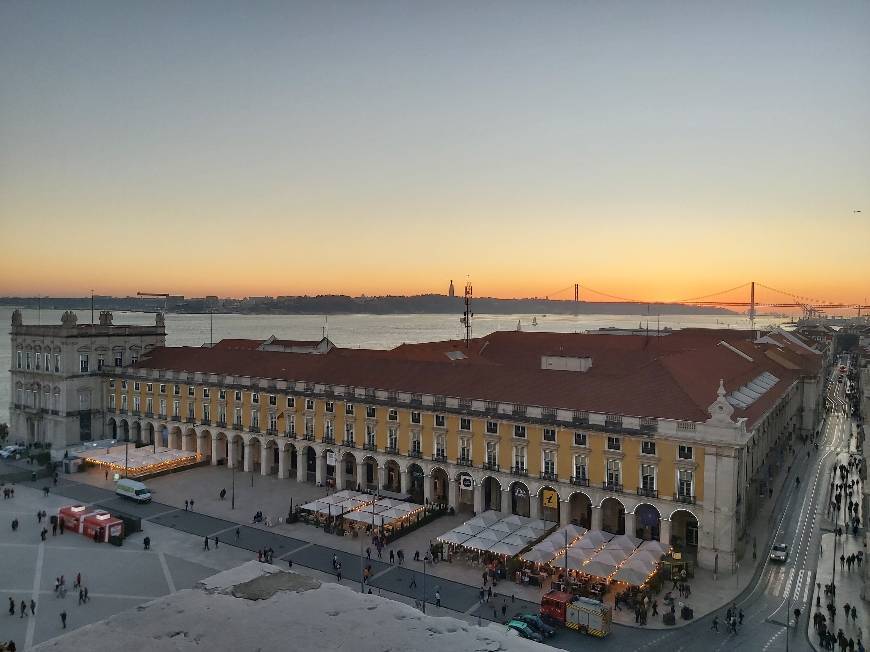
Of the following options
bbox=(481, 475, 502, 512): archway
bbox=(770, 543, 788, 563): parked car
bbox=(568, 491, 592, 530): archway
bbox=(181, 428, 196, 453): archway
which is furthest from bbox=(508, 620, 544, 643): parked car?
bbox=(181, 428, 196, 453): archway

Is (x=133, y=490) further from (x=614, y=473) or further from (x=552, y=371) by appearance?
(x=614, y=473)

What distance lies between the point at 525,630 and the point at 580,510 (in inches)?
700

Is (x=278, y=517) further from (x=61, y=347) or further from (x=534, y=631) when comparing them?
(x=61, y=347)

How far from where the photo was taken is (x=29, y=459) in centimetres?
7019

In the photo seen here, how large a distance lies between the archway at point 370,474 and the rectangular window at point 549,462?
15679 millimetres

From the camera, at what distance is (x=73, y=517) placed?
164 feet

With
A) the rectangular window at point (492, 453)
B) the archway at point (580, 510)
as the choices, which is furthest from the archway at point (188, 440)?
the archway at point (580, 510)

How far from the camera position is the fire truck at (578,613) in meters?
34.4

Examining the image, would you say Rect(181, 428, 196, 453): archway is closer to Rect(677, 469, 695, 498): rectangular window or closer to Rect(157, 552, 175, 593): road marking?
Rect(157, 552, 175, 593): road marking

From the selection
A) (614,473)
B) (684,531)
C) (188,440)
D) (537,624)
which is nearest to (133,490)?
(188,440)

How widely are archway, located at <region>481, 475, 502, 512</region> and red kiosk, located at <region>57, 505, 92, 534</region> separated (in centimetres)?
2824

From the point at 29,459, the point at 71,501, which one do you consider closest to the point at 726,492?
the point at 71,501

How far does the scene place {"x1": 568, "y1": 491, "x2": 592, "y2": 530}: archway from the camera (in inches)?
1955

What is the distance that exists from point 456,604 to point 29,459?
5188 cm
